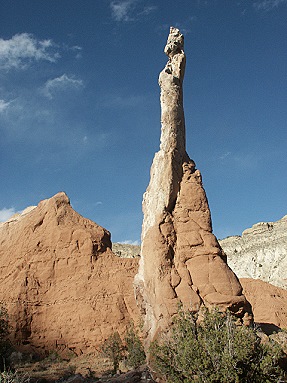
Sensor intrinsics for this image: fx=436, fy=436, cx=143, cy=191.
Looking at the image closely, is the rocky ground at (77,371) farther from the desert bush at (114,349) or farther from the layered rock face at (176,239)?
the layered rock face at (176,239)

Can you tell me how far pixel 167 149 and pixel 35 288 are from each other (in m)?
13.1

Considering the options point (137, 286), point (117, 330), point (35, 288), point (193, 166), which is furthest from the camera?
point (35, 288)

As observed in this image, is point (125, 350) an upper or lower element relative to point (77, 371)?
upper

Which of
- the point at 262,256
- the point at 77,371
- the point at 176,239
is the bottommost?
the point at 77,371

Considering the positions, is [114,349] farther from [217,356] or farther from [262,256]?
[262,256]

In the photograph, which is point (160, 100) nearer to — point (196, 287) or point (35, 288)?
point (196, 287)

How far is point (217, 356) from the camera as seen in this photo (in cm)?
1105

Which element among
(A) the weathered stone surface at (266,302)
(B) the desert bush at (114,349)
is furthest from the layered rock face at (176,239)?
(A) the weathered stone surface at (266,302)

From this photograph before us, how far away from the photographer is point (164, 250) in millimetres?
17094

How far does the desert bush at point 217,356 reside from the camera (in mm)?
10953

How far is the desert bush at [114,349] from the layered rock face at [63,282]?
4.18ft

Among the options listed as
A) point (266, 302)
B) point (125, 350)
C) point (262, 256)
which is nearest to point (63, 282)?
point (125, 350)

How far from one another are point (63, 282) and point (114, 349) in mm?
6741

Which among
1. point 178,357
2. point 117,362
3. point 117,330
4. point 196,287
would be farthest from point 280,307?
point 178,357
